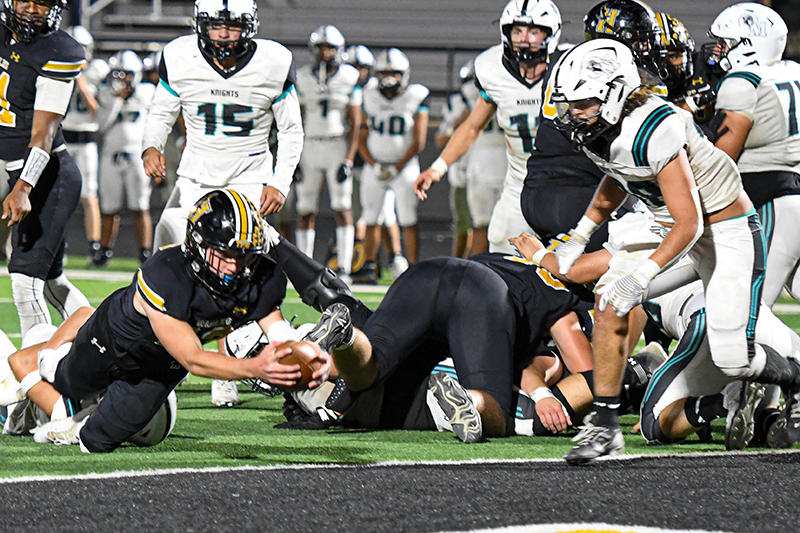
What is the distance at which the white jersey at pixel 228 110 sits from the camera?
225 inches

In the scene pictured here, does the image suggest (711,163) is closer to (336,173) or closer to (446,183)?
(336,173)

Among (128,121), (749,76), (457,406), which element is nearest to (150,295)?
(457,406)

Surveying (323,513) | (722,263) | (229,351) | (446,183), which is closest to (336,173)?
(446,183)

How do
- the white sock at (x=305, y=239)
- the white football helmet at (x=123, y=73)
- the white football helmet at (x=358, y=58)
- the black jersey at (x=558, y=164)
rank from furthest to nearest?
1. the white football helmet at (x=123, y=73)
2. the white football helmet at (x=358, y=58)
3. the white sock at (x=305, y=239)
4. the black jersey at (x=558, y=164)

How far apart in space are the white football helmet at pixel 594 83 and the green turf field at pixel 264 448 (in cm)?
110

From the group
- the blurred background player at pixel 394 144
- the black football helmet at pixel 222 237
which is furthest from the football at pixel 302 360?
the blurred background player at pixel 394 144

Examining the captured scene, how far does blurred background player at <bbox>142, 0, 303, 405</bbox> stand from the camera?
18.6ft

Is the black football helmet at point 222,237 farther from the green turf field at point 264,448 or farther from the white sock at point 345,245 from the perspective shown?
the white sock at point 345,245

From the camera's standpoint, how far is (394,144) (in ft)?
35.3

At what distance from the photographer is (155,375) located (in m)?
3.91

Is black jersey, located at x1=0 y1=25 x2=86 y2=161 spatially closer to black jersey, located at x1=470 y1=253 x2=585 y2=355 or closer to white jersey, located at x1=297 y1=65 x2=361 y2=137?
black jersey, located at x1=470 y1=253 x2=585 y2=355

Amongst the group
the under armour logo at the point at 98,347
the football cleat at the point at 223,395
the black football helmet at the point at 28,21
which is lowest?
the football cleat at the point at 223,395

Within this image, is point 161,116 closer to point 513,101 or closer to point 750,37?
point 513,101

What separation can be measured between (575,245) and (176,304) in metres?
1.46
